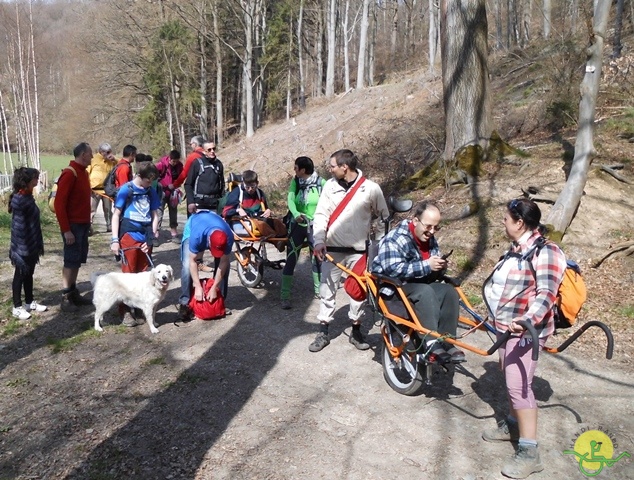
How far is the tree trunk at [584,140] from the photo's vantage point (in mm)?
7707

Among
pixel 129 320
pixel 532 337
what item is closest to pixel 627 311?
pixel 532 337

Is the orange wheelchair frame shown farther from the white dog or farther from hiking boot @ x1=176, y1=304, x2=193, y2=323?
the white dog

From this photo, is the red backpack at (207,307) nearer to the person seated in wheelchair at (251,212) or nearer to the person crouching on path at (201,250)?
the person crouching on path at (201,250)

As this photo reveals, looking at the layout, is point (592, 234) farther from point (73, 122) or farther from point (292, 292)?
point (73, 122)

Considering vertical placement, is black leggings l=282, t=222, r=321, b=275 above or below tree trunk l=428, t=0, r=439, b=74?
→ below

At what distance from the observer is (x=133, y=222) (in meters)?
6.59

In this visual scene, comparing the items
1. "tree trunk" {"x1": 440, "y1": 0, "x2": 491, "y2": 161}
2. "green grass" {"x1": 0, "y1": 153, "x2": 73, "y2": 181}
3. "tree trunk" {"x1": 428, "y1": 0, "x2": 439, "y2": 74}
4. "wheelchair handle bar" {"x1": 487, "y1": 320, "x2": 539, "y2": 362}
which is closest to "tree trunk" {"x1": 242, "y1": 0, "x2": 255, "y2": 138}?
"tree trunk" {"x1": 428, "y1": 0, "x2": 439, "y2": 74}

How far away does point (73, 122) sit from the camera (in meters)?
51.1

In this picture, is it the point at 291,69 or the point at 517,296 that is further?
the point at 291,69

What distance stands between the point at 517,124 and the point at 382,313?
10.2 metres

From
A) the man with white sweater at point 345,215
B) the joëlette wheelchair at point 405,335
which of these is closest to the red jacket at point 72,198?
the man with white sweater at point 345,215

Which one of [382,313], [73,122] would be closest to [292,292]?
[382,313]

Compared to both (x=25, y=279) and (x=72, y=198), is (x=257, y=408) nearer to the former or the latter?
(x=25, y=279)

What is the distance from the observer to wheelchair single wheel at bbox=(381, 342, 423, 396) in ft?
14.6
